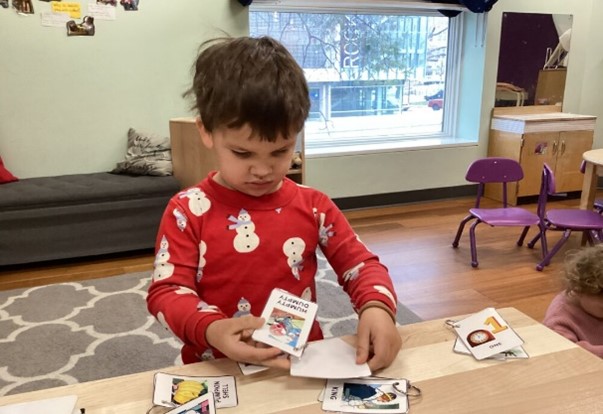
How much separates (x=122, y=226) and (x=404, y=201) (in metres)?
2.52

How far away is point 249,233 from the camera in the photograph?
977 mm

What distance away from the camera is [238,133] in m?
0.84

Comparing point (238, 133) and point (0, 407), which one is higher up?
point (238, 133)

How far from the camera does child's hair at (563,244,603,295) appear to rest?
1.51 m

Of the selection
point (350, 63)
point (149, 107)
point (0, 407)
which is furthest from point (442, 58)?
point (0, 407)

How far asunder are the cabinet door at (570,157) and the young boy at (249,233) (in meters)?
4.44

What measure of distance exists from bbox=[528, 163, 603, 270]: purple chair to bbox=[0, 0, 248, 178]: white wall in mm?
2344

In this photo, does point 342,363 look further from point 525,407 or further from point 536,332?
point 536,332

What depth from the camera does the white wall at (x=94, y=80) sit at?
366cm

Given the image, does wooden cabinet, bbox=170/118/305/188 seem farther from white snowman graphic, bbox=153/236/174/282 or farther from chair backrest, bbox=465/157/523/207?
white snowman graphic, bbox=153/236/174/282

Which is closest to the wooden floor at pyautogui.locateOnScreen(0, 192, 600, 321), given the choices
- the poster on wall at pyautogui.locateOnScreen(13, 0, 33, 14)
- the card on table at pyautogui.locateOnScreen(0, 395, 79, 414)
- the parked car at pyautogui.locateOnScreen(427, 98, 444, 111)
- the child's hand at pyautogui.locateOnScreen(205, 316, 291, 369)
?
the parked car at pyautogui.locateOnScreen(427, 98, 444, 111)

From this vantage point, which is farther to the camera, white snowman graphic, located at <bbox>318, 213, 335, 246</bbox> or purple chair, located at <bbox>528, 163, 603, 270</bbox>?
purple chair, located at <bbox>528, 163, 603, 270</bbox>

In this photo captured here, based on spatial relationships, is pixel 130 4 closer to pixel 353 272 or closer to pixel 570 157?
pixel 353 272

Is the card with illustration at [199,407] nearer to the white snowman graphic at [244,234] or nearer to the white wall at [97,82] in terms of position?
the white snowman graphic at [244,234]
